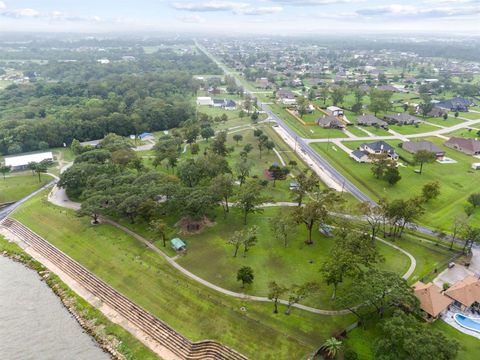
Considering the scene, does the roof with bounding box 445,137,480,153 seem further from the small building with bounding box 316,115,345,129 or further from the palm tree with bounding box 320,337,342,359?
the palm tree with bounding box 320,337,342,359

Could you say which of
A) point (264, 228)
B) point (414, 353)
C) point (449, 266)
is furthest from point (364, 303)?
point (264, 228)

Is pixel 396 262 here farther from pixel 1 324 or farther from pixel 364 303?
pixel 1 324

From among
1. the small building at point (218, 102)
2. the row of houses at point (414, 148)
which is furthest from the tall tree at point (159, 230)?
the small building at point (218, 102)

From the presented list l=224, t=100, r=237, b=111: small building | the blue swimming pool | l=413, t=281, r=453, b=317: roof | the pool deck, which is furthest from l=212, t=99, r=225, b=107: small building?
the blue swimming pool

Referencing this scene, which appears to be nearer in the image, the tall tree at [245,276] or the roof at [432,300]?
the roof at [432,300]

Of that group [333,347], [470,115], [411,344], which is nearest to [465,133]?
[470,115]

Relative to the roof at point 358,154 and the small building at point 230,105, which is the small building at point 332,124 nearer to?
the roof at point 358,154
